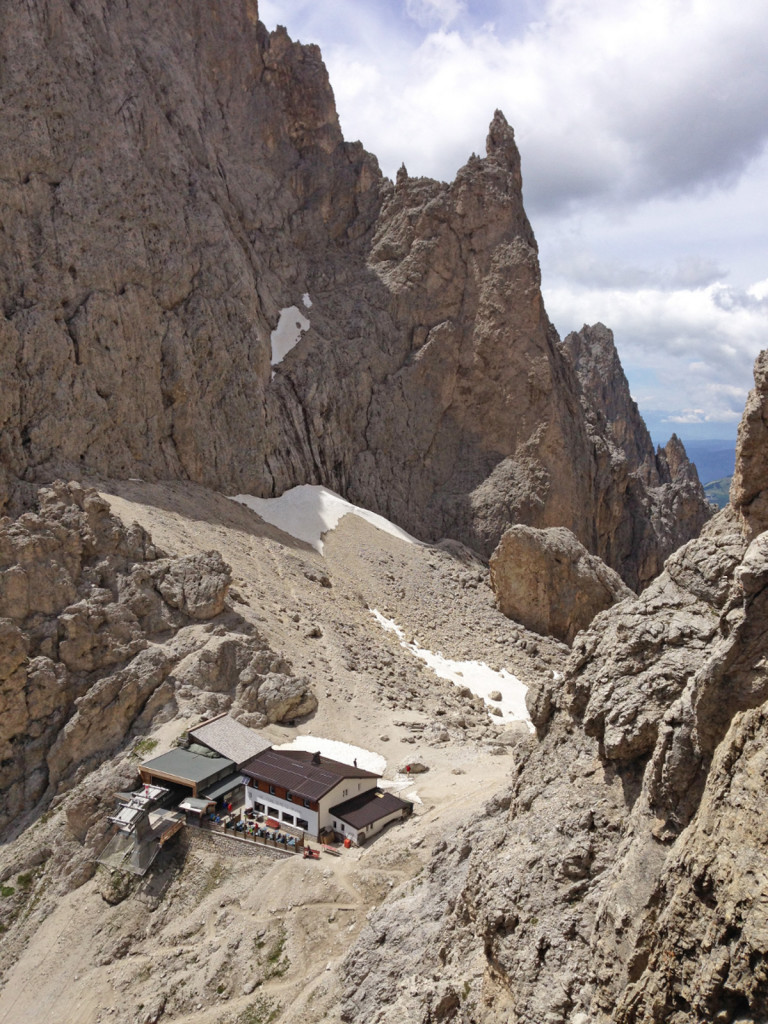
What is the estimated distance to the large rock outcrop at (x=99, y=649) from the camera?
1179 inches

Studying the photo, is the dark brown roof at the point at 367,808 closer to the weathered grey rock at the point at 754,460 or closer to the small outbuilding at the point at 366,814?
the small outbuilding at the point at 366,814

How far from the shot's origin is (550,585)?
172ft

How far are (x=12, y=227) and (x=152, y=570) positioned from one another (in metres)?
28.3

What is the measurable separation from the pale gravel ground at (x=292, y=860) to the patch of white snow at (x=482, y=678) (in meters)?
0.97

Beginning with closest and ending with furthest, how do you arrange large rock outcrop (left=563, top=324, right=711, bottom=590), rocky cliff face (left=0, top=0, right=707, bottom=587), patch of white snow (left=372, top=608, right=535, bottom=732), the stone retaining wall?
the stone retaining wall, patch of white snow (left=372, top=608, right=535, bottom=732), rocky cliff face (left=0, top=0, right=707, bottom=587), large rock outcrop (left=563, top=324, right=711, bottom=590)

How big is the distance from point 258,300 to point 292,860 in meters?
50.6

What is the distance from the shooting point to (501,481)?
67.2 m

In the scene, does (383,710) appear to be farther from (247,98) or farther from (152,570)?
(247,98)

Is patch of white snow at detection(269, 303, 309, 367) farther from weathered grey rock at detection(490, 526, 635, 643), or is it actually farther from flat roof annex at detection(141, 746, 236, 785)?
flat roof annex at detection(141, 746, 236, 785)

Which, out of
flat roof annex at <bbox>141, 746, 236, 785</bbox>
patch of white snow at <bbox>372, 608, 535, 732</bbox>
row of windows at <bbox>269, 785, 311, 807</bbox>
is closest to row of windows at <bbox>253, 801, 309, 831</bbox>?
row of windows at <bbox>269, 785, 311, 807</bbox>

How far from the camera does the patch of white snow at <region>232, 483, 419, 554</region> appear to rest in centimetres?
5632

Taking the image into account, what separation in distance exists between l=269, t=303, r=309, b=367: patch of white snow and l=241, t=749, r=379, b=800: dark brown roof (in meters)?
43.5

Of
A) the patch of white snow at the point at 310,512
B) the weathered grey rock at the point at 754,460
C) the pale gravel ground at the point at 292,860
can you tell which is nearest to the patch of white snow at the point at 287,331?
the patch of white snow at the point at 310,512

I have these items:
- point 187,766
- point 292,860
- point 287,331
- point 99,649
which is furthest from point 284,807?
point 287,331
